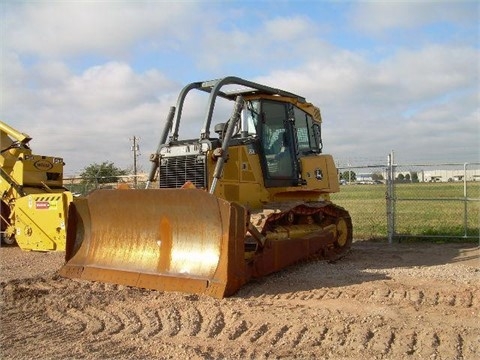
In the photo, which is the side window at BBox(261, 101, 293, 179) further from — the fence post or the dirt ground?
the fence post

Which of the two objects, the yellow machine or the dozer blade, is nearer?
the dozer blade

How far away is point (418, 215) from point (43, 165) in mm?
11749

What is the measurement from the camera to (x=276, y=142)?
9336 millimetres

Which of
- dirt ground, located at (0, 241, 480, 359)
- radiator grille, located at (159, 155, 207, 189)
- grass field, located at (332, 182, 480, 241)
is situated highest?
radiator grille, located at (159, 155, 207, 189)

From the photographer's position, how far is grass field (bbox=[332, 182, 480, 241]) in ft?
42.1

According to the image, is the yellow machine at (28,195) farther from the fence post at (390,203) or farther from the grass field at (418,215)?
the grass field at (418,215)

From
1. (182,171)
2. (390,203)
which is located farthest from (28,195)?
(390,203)

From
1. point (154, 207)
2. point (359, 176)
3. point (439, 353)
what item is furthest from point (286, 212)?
point (359, 176)

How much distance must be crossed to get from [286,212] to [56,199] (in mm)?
5149

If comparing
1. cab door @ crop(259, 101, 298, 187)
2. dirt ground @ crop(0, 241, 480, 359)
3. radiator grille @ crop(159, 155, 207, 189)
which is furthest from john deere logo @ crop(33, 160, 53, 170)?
cab door @ crop(259, 101, 298, 187)

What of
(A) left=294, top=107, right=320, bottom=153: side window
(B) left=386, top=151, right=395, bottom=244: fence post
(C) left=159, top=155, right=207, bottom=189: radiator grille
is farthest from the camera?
(B) left=386, top=151, right=395, bottom=244: fence post

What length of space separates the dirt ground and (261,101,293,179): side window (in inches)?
76.4

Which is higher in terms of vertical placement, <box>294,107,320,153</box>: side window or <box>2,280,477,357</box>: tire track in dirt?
<box>294,107,320,153</box>: side window

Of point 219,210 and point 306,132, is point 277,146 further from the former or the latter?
point 219,210
